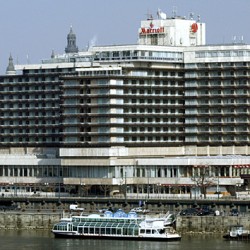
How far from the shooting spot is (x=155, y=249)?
19812 cm

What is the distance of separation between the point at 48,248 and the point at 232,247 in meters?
23.6

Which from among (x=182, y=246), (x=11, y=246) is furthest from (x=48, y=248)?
(x=182, y=246)

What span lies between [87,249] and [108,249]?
270 cm

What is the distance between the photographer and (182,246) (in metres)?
200

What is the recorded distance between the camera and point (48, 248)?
→ 19862cm

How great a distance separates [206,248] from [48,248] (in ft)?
66.9

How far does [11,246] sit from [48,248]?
501 cm

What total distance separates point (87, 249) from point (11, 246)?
10040 millimetres

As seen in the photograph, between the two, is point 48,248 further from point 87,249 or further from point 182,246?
point 182,246

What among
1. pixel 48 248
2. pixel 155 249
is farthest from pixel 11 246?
pixel 155 249

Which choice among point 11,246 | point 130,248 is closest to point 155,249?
point 130,248

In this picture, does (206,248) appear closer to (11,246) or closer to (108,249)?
(108,249)

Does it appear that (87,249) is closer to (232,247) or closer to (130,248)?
(130,248)

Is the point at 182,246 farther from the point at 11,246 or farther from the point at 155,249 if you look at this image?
the point at 11,246
